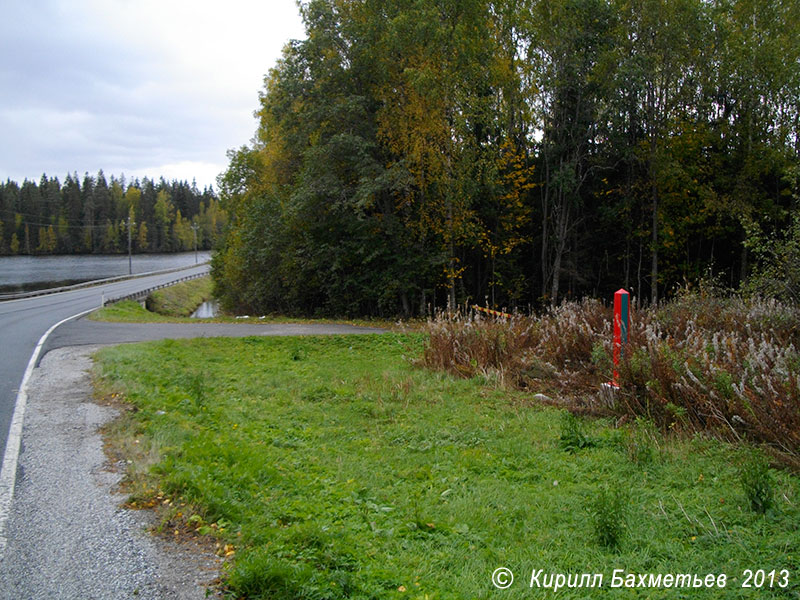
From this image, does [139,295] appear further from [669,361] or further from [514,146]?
[669,361]

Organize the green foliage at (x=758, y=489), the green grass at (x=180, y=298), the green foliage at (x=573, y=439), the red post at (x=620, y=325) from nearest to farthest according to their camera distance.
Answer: the green foliage at (x=758, y=489), the green foliage at (x=573, y=439), the red post at (x=620, y=325), the green grass at (x=180, y=298)

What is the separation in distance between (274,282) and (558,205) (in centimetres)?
1442

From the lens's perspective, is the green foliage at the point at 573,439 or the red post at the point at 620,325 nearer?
the green foliage at the point at 573,439

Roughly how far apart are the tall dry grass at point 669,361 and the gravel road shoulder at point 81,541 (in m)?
5.51

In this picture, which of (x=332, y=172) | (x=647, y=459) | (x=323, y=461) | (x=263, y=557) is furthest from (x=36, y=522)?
(x=332, y=172)

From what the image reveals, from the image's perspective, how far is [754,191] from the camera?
25297 mm

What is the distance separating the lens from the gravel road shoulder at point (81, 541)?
3600mm

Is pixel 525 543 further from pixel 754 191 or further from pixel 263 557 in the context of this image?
pixel 754 191

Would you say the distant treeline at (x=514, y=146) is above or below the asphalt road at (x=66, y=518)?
above

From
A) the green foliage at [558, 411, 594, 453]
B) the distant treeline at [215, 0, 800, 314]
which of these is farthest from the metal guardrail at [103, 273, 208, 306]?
the green foliage at [558, 411, 594, 453]

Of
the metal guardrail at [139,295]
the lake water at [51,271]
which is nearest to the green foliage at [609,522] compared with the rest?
the metal guardrail at [139,295]

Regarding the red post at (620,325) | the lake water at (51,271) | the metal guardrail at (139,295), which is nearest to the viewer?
the red post at (620,325)

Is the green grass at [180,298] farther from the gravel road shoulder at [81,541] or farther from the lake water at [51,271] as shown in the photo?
the gravel road shoulder at [81,541]

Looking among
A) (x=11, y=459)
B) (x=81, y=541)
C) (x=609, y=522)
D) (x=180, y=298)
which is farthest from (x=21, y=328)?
(x=180, y=298)
